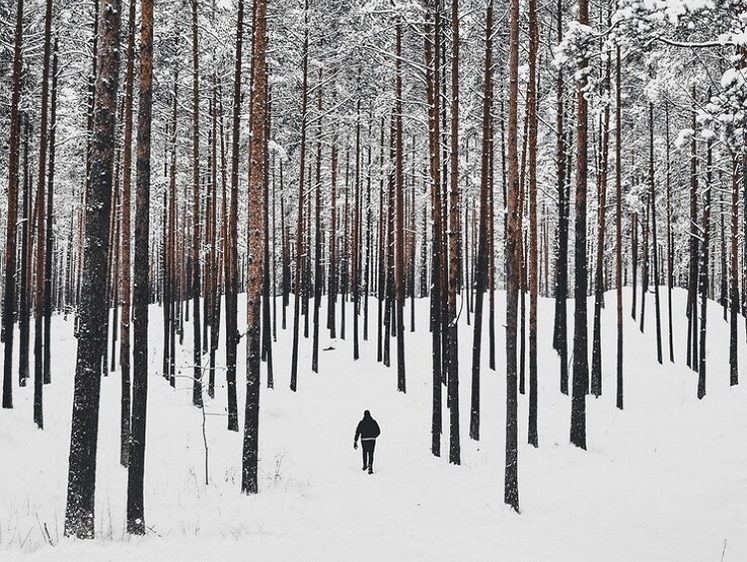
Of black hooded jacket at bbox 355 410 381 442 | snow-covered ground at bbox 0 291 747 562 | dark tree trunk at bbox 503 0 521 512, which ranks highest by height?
dark tree trunk at bbox 503 0 521 512

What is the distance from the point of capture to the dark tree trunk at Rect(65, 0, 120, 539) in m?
7.47

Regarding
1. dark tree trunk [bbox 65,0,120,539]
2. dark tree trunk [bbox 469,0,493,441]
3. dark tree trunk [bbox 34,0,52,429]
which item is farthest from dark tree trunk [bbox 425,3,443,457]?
dark tree trunk [bbox 34,0,52,429]

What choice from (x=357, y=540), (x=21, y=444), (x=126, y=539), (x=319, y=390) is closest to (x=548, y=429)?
(x=319, y=390)

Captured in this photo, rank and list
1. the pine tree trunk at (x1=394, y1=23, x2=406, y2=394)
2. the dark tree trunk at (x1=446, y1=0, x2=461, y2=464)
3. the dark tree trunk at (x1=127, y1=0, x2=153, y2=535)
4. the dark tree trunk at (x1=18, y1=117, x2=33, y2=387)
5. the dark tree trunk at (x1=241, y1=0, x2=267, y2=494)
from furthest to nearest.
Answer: the pine tree trunk at (x1=394, y1=23, x2=406, y2=394)
the dark tree trunk at (x1=18, y1=117, x2=33, y2=387)
the dark tree trunk at (x1=446, y1=0, x2=461, y2=464)
the dark tree trunk at (x1=241, y1=0, x2=267, y2=494)
the dark tree trunk at (x1=127, y1=0, x2=153, y2=535)

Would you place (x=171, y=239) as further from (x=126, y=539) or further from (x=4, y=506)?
(x=126, y=539)

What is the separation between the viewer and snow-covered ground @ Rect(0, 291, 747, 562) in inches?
307

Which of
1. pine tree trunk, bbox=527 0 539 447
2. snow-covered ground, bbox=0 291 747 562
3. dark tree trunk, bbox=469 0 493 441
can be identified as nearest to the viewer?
snow-covered ground, bbox=0 291 747 562

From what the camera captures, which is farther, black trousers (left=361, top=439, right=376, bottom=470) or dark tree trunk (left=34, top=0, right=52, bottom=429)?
dark tree trunk (left=34, top=0, right=52, bottom=429)

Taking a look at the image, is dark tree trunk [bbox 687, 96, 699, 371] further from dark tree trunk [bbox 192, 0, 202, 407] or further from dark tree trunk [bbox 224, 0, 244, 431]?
dark tree trunk [bbox 192, 0, 202, 407]

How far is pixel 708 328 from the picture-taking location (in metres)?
30.4

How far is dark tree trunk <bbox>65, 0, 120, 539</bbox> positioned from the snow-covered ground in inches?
21.0

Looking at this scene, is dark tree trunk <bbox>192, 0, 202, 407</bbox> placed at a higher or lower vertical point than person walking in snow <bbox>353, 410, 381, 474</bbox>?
higher

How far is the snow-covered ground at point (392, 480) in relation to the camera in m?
7.79

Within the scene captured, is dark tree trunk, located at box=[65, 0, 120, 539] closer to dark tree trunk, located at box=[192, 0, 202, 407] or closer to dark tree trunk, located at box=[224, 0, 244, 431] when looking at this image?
dark tree trunk, located at box=[192, 0, 202, 407]
